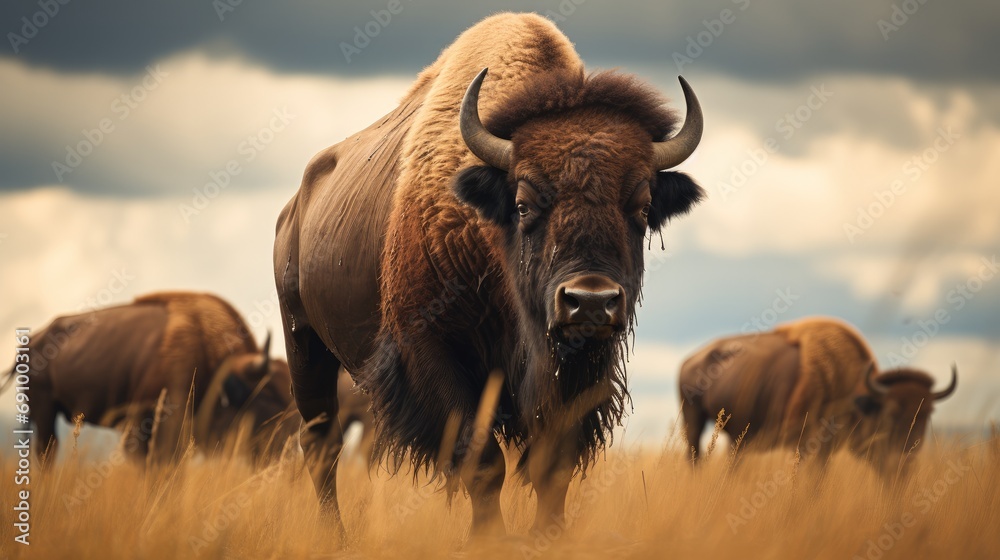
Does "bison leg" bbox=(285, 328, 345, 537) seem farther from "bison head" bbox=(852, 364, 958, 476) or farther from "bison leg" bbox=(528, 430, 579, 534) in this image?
"bison head" bbox=(852, 364, 958, 476)

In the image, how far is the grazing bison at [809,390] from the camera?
13477 millimetres

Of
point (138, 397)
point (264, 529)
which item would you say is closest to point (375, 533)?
point (264, 529)

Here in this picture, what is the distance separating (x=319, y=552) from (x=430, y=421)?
3.16 ft

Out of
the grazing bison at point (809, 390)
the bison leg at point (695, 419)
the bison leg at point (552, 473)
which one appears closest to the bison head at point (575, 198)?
the bison leg at point (552, 473)

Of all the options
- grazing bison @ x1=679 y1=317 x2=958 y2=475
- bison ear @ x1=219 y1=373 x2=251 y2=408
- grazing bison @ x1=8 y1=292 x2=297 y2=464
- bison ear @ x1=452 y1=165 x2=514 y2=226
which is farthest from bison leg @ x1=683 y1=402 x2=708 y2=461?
bison ear @ x1=452 y1=165 x2=514 y2=226

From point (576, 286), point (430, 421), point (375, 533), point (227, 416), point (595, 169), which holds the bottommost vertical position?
point (227, 416)

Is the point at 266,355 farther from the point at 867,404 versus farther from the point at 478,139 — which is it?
the point at 478,139

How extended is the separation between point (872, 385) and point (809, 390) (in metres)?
1.02

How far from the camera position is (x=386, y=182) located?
21.1 feet

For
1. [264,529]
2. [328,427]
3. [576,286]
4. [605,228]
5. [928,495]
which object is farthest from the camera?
[328,427]

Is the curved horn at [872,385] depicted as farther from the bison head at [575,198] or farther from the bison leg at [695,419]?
the bison head at [575,198]

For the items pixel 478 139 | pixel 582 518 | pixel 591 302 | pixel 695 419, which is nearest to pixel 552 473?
pixel 582 518

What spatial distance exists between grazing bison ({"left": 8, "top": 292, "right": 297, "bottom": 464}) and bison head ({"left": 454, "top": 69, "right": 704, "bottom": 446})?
9.18 meters

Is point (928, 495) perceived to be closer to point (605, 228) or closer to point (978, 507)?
point (978, 507)
